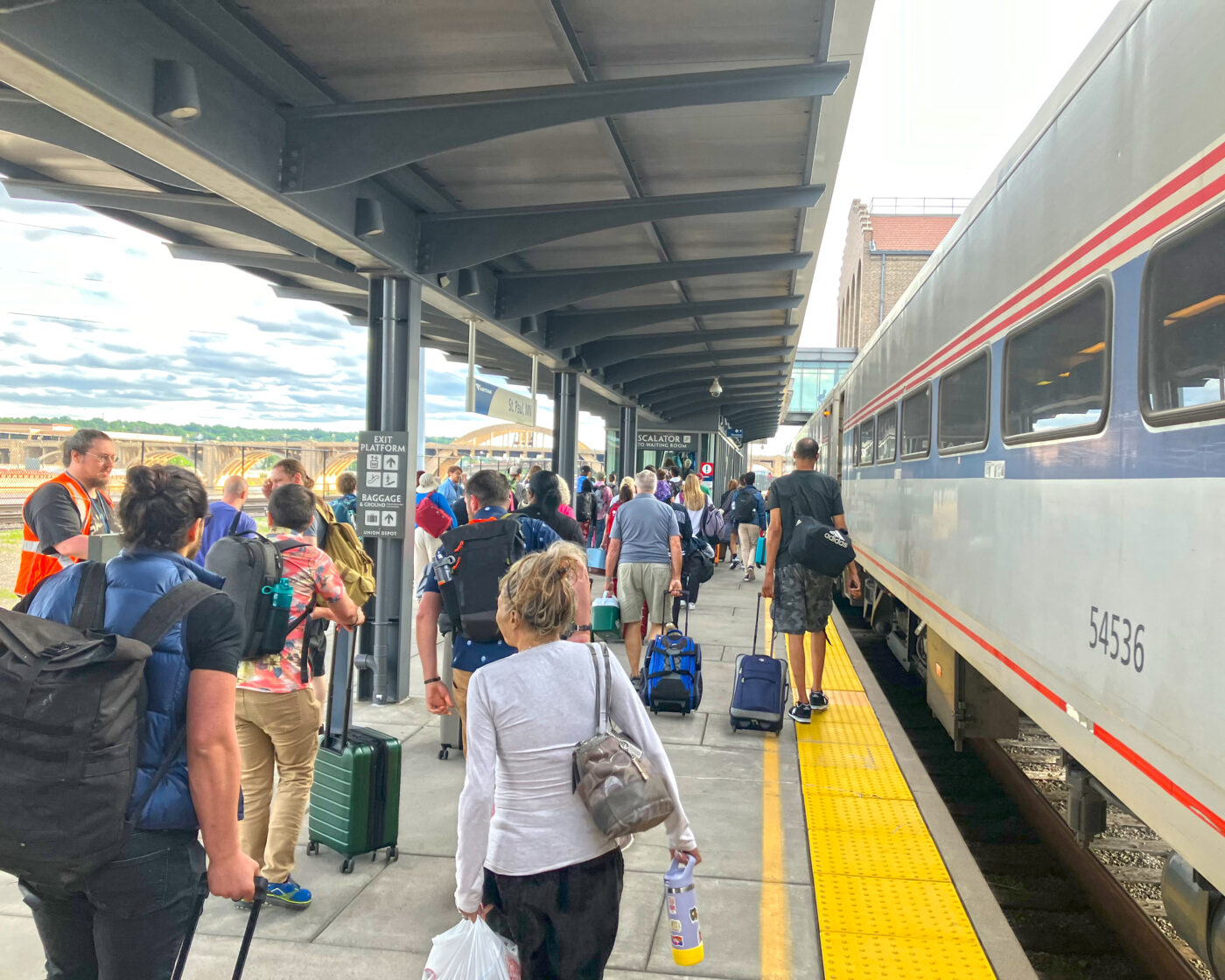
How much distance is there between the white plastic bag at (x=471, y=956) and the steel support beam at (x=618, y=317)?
10.2 metres

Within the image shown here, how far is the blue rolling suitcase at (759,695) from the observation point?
6.59 metres

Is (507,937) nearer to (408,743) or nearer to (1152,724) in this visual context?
(1152,724)

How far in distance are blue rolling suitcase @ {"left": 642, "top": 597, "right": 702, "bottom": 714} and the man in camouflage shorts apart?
0.68 metres

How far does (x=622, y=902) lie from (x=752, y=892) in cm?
58

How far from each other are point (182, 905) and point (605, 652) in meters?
1.23

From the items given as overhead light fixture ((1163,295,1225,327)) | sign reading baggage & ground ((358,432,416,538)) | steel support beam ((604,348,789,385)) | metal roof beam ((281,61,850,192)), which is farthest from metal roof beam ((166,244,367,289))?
steel support beam ((604,348,789,385))

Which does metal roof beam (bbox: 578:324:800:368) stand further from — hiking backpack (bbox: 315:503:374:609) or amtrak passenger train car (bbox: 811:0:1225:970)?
hiking backpack (bbox: 315:503:374:609)

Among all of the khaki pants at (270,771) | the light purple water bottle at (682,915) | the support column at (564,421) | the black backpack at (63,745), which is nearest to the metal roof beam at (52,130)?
the khaki pants at (270,771)

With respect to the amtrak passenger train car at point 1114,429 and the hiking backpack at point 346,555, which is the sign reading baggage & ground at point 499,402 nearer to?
the hiking backpack at point 346,555

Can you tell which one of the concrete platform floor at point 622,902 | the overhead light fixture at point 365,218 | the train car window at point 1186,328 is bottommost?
the concrete platform floor at point 622,902

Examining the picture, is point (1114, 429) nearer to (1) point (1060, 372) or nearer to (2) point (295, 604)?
(1) point (1060, 372)

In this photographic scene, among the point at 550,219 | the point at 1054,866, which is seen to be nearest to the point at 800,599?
the point at 1054,866

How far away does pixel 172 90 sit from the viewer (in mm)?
4570

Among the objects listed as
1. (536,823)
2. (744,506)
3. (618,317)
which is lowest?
(536,823)
